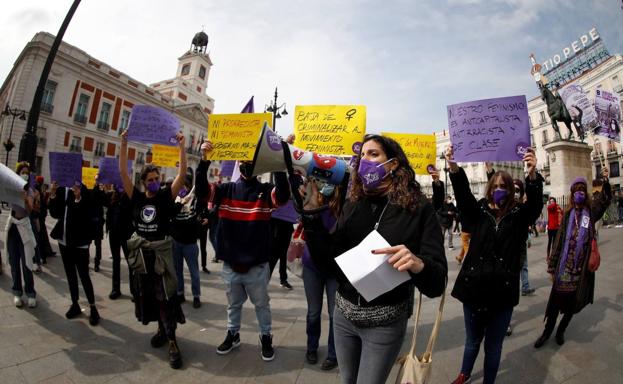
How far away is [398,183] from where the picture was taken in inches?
66.4

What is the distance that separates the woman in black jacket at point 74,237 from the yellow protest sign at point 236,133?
1.97 metres

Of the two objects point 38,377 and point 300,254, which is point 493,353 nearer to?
point 300,254

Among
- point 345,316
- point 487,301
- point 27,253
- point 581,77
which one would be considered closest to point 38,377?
point 27,253

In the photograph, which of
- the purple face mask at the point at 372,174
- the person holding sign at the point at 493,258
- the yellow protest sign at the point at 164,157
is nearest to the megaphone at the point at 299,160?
the purple face mask at the point at 372,174

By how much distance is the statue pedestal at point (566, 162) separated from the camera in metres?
11.1

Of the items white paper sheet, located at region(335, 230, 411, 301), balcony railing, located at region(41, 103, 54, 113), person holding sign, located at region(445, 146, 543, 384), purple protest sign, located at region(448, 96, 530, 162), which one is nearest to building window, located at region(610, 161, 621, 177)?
purple protest sign, located at region(448, 96, 530, 162)

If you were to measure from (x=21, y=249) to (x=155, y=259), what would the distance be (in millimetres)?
2659

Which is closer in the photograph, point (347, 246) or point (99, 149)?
point (347, 246)

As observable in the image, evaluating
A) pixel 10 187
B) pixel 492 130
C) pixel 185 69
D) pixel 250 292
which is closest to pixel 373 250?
pixel 250 292

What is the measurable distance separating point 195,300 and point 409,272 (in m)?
3.96

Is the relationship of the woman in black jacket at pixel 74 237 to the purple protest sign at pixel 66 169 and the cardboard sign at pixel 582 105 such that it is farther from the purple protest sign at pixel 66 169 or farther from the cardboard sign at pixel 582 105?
the cardboard sign at pixel 582 105

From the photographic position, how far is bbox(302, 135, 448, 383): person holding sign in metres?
1.52

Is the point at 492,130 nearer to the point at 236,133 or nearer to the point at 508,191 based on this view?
the point at 508,191

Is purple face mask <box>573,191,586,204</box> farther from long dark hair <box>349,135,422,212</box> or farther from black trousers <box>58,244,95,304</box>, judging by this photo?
black trousers <box>58,244,95,304</box>
